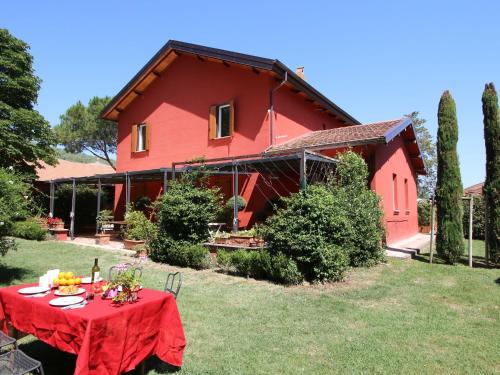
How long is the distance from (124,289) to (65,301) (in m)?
0.53

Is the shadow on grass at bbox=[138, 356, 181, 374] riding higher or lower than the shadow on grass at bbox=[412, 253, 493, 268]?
lower

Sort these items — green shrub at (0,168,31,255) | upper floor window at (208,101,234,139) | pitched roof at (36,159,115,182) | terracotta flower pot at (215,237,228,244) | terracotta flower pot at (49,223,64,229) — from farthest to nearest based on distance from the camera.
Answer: pitched roof at (36,159,115,182) < terracotta flower pot at (49,223,64,229) < upper floor window at (208,101,234,139) < terracotta flower pot at (215,237,228,244) < green shrub at (0,168,31,255)

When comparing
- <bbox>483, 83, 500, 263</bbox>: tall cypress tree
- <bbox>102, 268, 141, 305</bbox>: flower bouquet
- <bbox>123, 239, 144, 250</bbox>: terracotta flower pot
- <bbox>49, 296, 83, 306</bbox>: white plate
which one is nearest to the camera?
<bbox>49, 296, 83, 306</bbox>: white plate

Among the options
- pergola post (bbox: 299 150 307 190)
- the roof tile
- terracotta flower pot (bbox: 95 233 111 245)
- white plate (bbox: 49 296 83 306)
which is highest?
the roof tile

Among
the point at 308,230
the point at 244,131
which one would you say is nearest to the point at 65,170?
the point at 244,131

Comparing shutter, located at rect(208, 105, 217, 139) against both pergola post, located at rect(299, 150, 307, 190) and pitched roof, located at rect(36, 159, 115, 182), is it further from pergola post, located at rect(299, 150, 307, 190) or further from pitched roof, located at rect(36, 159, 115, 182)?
pitched roof, located at rect(36, 159, 115, 182)

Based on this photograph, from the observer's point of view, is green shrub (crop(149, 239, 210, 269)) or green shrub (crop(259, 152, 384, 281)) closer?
green shrub (crop(259, 152, 384, 281))

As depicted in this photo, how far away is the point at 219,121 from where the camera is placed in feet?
46.6

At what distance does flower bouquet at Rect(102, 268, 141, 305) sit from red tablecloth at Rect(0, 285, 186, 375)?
8 centimetres

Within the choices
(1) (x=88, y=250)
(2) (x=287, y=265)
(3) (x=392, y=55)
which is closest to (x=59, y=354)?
(2) (x=287, y=265)

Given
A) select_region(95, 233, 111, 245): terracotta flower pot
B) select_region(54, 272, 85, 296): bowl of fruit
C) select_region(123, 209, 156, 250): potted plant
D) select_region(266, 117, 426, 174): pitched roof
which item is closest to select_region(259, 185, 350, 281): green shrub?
select_region(266, 117, 426, 174): pitched roof

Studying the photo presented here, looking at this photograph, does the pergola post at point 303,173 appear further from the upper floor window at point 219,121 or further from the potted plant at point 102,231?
the potted plant at point 102,231

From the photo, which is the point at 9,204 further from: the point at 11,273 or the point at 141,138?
the point at 141,138

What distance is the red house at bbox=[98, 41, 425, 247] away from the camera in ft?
38.6
